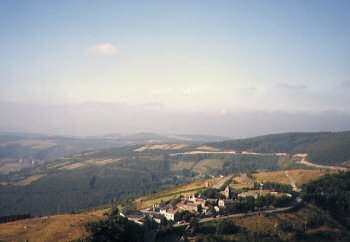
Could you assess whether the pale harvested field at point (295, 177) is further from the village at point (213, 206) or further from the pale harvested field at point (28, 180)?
the pale harvested field at point (28, 180)

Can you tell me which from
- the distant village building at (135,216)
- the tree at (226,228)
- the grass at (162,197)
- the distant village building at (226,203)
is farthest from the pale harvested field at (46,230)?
the grass at (162,197)

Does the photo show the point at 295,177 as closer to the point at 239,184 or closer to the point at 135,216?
the point at 239,184

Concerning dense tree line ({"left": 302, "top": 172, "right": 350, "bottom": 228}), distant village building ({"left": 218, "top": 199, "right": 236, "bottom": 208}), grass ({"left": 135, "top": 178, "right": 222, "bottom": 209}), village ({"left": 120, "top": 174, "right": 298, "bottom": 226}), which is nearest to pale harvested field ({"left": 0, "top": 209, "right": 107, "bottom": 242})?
village ({"left": 120, "top": 174, "right": 298, "bottom": 226})

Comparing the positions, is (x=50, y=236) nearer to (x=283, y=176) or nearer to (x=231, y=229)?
(x=231, y=229)

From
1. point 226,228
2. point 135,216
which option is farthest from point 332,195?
point 135,216

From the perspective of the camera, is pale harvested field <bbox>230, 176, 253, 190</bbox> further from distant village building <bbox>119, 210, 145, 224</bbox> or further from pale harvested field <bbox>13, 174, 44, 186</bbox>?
pale harvested field <bbox>13, 174, 44, 186</bbox>

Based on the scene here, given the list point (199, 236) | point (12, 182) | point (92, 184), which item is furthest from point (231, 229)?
point (12, 182)
